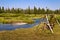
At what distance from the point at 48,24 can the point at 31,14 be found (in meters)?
15.2

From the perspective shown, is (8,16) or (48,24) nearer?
Answer: (48,24)

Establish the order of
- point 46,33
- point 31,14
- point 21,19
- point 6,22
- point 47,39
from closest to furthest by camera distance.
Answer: point 47,39 → point 46,33 → point 6,22 → point 21,19 → point 31,14

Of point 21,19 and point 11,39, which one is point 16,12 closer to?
point 21,19

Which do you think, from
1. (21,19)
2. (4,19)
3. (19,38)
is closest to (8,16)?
(4,19)

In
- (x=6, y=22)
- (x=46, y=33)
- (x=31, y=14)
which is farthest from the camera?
(x=31, y=14)

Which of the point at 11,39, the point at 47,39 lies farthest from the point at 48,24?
the point at 11,39

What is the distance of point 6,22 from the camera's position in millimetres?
21000

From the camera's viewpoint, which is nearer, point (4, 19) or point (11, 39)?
point (11, 39)

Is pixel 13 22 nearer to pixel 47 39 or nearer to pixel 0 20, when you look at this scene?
pixel 0 20

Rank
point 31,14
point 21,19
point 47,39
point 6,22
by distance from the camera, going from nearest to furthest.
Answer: point 47,39, point 6,22, point 21,19, point 31,14

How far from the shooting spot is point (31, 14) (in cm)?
2486

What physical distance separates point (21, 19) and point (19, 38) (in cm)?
1433

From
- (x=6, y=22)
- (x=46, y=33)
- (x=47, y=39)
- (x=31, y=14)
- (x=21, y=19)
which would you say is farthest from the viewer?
(x=31, y=14)

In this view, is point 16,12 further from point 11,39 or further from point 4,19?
point 11,39
